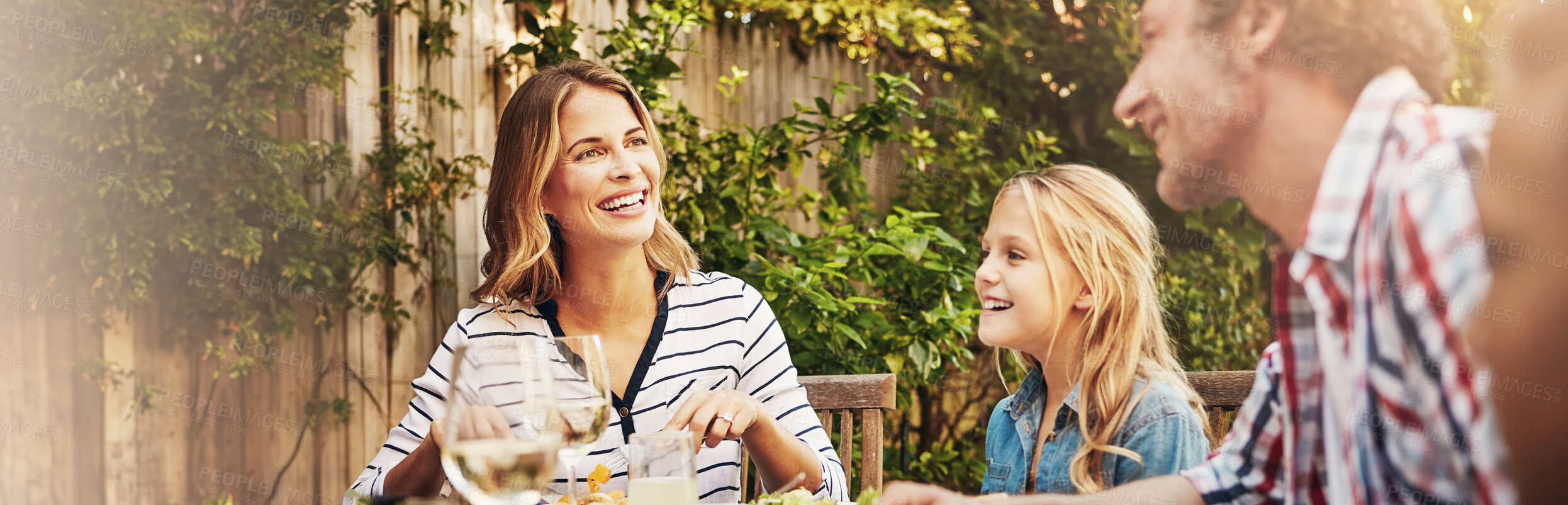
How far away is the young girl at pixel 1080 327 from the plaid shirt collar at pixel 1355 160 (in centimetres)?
62

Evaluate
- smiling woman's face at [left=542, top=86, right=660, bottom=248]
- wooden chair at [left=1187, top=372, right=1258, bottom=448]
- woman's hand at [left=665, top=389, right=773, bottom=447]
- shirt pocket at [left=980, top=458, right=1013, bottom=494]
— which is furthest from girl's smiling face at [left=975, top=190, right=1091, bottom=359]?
smiling woman's face at [left=542, top=86, right=660, bottom=248]

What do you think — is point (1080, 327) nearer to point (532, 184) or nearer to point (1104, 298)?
point (1104, 298)

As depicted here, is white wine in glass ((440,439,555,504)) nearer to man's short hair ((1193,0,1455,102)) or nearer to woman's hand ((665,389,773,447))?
woman's hand ((665,389,773,447))

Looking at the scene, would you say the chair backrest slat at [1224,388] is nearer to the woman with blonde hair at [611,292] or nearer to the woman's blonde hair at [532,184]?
the woman with blonde hair at [611,292]

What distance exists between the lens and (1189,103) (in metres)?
0.59

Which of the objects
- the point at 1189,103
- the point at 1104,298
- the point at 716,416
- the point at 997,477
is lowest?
the point at 997,477

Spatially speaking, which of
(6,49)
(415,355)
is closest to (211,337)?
Answer: (415,355)

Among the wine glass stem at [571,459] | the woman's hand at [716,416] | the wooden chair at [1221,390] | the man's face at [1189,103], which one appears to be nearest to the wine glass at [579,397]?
the wine glass stem at [571,459]

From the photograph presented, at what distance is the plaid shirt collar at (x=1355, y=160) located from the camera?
19.7 inches

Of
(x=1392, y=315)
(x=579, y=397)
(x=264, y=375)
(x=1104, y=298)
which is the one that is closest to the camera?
(x=1392, y=315)

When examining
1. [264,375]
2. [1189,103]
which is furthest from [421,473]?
[264,375]

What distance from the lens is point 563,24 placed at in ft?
8.04

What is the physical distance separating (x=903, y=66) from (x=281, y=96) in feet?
6.93

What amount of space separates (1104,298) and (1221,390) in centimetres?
49
